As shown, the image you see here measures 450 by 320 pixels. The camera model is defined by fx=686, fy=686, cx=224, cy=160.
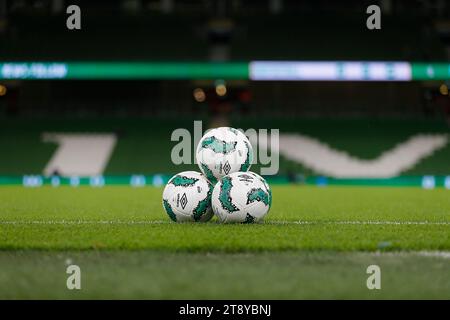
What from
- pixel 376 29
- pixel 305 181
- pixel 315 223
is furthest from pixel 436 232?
pixel 376 29

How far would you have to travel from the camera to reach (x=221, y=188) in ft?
28.6

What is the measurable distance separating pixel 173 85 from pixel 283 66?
842 centimetres

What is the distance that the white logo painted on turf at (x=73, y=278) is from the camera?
4770 millimetres

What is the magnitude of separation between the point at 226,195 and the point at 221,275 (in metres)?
3.50

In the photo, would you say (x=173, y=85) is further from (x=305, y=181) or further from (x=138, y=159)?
(x=305, y=181)

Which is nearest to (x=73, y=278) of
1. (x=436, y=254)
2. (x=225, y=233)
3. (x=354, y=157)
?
(x=225, y=233)

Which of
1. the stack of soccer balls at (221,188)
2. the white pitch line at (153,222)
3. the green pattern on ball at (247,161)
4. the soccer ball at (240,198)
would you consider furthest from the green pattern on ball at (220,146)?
the white pitch line at (153,222)

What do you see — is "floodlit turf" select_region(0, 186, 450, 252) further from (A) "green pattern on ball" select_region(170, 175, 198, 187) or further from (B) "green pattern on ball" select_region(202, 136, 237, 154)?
(B) "green pattern on ball" select_region(202, 136, 237, 154)

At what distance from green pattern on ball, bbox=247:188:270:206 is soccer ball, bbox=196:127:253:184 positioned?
0.55 metres

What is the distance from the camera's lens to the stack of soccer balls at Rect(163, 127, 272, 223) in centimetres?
876

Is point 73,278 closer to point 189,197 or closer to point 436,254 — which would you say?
point 436,254

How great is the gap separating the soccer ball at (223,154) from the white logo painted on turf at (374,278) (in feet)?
12.5

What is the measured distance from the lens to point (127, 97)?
132 feet

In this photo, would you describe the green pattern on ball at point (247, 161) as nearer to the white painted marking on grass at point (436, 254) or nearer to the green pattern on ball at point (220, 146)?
the green pattern on ball at point (220, 146)
